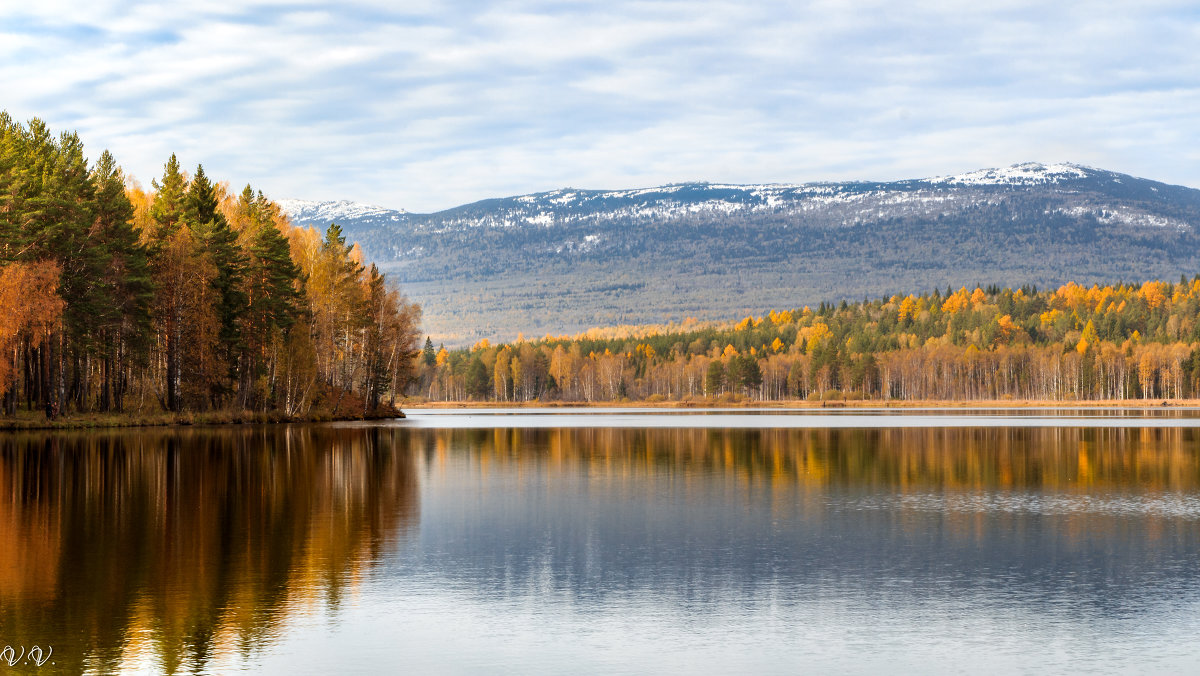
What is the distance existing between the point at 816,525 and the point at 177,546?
42.0ft

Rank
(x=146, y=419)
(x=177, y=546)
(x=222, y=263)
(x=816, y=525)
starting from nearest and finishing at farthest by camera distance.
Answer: (x=177, y=546), (x=816, y=525), (x=146, y=419), (x=222, y=263)

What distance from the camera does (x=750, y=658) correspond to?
1333 cm

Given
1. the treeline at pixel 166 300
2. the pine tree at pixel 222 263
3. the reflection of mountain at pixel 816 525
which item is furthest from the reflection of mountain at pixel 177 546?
the pine tree at pixel 222 263

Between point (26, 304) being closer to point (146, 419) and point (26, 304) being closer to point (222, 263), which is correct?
point (146, 419)

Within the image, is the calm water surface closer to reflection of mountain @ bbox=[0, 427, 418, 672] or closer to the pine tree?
reflection of mountain @ bbox=[0, 427, 418, 672]

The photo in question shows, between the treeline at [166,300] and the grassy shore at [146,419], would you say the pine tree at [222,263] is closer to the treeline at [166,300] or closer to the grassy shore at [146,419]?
the treeline at [166,300]

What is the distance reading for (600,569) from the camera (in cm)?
1922

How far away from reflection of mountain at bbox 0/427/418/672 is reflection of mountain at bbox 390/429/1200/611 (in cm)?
189

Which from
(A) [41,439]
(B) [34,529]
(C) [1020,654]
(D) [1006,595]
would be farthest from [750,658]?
(A) [41,439]

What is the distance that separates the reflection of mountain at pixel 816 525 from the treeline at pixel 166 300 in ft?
95.9

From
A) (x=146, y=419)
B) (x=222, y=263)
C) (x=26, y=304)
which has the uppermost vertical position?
(x=222, y=263)

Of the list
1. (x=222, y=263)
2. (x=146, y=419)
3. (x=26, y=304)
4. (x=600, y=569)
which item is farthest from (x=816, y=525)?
(x=222, y=263)

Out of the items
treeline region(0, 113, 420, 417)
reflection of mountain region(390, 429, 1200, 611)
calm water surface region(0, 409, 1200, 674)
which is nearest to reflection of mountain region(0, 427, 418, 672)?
calm water surface region(0, 409, 1200, 674)

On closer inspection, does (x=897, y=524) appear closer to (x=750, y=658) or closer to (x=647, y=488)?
(x=647, y=488)
